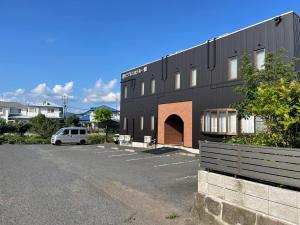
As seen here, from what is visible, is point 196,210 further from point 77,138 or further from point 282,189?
point 77,138

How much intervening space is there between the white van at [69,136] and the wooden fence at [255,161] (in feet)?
94.7

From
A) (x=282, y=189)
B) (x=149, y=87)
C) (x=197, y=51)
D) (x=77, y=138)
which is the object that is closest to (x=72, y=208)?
(x=282, y=189)

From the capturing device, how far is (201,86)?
19469 mm

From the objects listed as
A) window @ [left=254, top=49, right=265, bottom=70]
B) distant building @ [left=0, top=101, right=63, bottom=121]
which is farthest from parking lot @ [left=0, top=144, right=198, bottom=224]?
distant building @ [left=0, top=101, right=63, bottom=121]

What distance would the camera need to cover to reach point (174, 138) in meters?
23.9

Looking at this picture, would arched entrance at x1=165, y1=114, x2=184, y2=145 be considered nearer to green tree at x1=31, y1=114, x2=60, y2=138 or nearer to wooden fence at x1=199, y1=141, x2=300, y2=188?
wooden fence at x1=199, y1=141, x2=300, y2=188

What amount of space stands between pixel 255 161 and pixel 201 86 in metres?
14.7

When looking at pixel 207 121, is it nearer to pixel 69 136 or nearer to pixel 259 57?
pixel 259 57

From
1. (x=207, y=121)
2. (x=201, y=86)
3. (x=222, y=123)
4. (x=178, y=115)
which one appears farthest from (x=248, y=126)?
(x=178, y=115)

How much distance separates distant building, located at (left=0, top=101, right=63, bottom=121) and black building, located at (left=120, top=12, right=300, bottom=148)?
59105mm

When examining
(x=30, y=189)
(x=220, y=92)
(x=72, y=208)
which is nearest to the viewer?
(x=72, y=208)

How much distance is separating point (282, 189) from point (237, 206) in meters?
0.98

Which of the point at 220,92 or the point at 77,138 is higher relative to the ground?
the point at 220,92

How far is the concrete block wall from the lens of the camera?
4379mm
